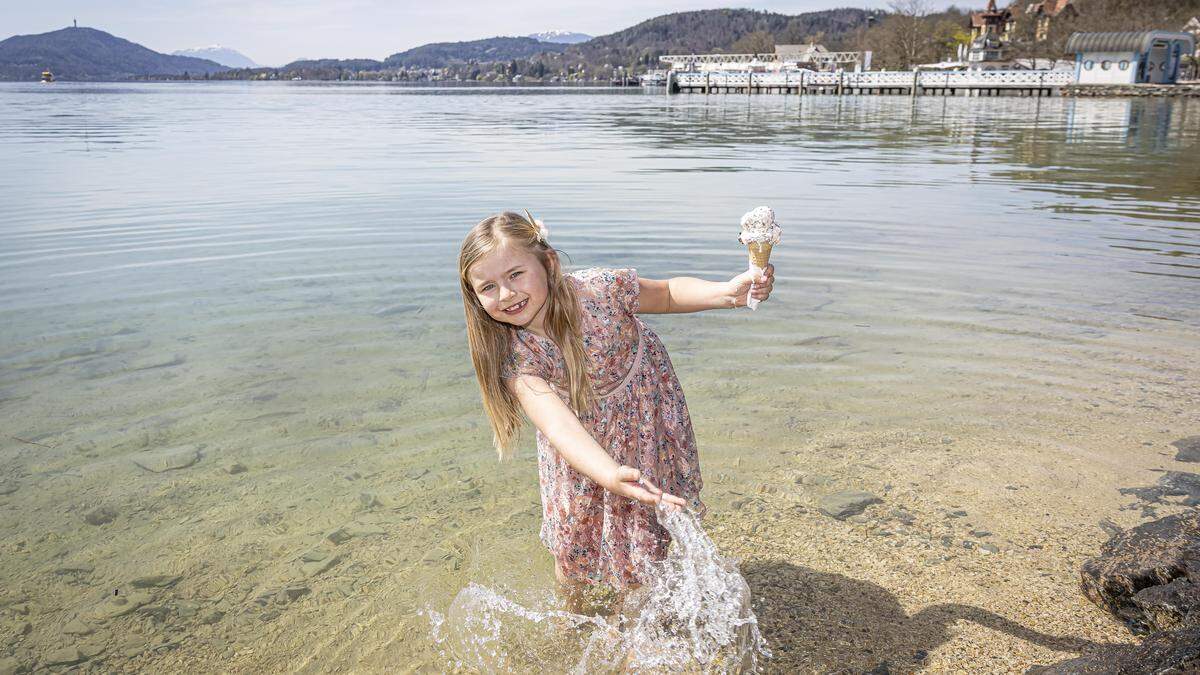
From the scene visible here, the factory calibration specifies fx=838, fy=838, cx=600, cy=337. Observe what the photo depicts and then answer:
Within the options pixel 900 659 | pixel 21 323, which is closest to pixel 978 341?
pixel 900 659

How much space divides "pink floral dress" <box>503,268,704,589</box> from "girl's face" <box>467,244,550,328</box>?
0.13 m

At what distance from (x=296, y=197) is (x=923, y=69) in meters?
92.2

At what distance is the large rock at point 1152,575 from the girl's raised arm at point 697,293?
184 centimetres

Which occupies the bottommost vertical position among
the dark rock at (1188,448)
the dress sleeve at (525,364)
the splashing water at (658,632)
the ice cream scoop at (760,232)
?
the splashing water at (658,632)

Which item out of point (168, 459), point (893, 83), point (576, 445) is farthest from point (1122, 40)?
point (576, 445)

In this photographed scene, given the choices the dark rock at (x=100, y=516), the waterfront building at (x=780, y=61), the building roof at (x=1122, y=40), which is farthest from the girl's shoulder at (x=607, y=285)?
the waterfront building at (x=780, y=61)

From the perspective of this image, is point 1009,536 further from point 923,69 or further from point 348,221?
point 923,69

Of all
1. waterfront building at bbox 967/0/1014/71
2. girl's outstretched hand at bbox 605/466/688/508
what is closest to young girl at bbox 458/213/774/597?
girl's outstretched hand at bbox 605/466/688/508

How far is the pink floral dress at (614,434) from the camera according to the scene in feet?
9.96

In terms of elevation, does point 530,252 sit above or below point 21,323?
above

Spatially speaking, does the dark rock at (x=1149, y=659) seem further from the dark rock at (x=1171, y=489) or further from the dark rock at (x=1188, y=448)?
the dark rock at (x=1188, y=448)

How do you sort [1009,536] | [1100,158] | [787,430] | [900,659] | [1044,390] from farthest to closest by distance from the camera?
[1100,158]
[1044,390]
[787,430]
[1009,536]
[900,659]

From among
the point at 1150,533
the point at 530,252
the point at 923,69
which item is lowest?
the point at 1150,533

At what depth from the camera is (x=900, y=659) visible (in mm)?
3164
